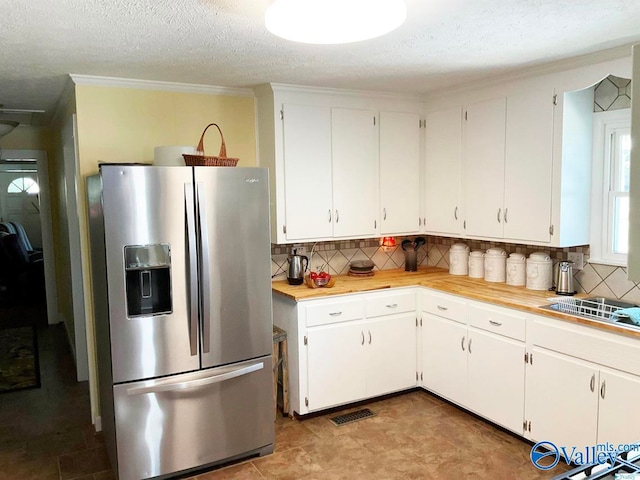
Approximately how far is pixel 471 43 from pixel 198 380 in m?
2.30

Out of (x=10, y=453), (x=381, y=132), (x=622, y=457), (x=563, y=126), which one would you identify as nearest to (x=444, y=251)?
(x=381, y=132)

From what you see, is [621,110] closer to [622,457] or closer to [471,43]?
[471,43]

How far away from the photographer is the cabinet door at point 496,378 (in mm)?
3127

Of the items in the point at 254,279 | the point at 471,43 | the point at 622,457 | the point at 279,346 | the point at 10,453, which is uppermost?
the point at 471,43

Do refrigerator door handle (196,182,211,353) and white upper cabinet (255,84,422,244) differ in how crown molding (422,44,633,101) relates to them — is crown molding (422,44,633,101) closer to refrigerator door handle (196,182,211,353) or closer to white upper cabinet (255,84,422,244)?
white upper cabinet (255,84,422,244)

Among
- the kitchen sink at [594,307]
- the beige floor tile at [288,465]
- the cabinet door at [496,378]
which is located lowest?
the beige floor tile at [288,465]

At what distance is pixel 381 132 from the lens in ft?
13.2

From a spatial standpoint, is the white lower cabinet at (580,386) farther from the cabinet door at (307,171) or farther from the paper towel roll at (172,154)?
the paper towel roll at (172,154)

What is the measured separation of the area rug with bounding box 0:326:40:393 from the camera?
4402 millimetres

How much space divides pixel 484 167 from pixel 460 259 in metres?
0.80

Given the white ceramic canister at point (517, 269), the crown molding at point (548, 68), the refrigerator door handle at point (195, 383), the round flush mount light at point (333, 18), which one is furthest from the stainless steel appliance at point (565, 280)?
the round flush mount light at point (333, 18)

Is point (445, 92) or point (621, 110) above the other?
point (445, 92)

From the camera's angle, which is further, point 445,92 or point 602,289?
point 445,92

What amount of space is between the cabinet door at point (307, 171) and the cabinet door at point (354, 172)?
7cm
